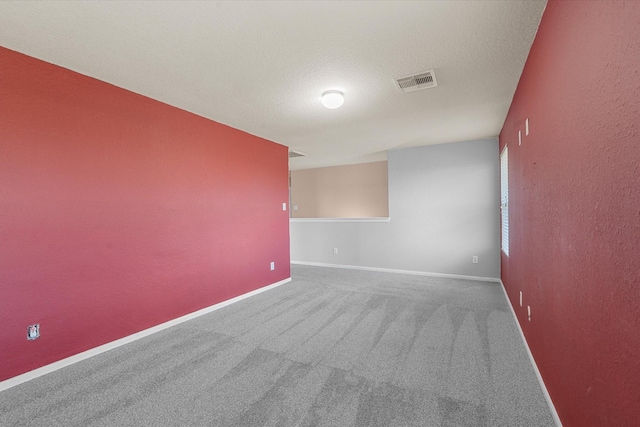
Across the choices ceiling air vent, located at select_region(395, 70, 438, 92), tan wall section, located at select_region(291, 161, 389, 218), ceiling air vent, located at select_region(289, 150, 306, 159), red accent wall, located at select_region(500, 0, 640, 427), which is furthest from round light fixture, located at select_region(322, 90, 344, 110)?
tan wall section, located at select_region(291, 161, 389, 218)

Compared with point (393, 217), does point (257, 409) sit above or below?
below

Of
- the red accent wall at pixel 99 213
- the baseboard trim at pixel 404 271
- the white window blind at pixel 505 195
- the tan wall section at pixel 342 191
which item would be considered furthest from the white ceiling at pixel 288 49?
the tan wall section at pixel 342 191

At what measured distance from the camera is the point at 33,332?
205cm

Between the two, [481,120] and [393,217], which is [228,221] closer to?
[393,217]

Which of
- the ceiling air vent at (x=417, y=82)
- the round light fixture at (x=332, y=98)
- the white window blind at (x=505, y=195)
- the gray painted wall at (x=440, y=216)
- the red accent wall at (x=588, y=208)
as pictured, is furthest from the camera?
the gray painted wall at (x=440, y=216)

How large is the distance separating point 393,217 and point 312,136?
2.25 metres

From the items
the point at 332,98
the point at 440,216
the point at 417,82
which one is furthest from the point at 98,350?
the point at 440,216

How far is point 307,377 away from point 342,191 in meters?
5.60

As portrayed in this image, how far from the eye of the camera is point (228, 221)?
373cm

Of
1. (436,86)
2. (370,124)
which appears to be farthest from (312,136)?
(436,86)

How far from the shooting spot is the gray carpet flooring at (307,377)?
5.26ft

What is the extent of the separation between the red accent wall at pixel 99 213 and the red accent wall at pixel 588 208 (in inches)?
127

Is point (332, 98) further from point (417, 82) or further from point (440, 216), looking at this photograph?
point (440, 216)

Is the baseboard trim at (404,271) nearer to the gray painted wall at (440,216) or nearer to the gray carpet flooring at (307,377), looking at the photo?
the gray painted wall at (440,216)
